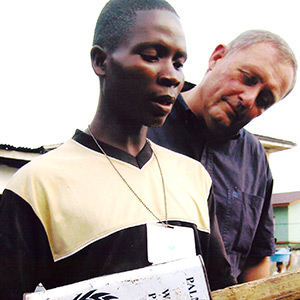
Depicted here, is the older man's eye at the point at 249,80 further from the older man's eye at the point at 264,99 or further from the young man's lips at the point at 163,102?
the young man's lips at the point at 163,102

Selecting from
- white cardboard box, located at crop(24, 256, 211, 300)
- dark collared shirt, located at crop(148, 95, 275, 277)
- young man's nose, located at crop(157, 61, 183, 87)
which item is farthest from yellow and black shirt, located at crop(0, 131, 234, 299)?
dark collared shirt, located at crop(148, 95, 275, 277)

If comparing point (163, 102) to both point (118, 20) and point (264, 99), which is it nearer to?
point (118, 20)

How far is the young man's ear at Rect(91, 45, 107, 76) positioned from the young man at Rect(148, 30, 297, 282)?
2.52ft

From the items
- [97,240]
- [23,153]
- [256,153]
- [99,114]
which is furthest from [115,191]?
[23,153]

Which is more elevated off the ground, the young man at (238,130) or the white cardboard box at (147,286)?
the young man at (238,130)

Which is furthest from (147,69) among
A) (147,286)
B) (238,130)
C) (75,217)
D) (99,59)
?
(238,130)

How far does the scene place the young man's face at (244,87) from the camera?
2125 mm

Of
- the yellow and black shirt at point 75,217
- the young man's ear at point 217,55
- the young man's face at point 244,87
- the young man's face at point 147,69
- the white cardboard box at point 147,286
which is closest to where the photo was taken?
A: the white cardboard box at point 147,286

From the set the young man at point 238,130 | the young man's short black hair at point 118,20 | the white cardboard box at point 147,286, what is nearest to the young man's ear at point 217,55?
the young man at point 238,130

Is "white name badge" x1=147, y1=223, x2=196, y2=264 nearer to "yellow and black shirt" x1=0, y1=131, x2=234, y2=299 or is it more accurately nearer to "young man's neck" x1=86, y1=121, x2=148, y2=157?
"yellow and black shirt" x1=0, y1=131, x2=234, y2=299

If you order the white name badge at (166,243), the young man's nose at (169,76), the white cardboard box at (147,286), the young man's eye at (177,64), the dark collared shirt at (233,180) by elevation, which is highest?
the young man's eye at (177,64)

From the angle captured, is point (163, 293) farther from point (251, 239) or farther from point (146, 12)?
point (251, 239)

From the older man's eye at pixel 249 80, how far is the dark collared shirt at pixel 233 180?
333mm

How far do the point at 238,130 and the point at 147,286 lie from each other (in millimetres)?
1317
